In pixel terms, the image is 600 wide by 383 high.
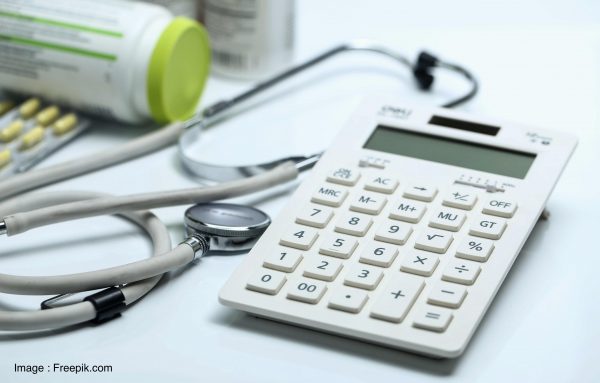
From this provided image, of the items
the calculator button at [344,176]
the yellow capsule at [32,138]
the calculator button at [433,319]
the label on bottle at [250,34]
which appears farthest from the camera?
the label on bottle at [250,34]

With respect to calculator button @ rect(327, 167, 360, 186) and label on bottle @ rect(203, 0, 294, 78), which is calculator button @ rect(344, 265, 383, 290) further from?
label on bottle @ rect(203, 0, 294, 78)

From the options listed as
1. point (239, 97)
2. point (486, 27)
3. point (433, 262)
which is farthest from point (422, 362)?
point (486, 27)

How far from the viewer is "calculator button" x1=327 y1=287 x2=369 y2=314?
20.4 inches

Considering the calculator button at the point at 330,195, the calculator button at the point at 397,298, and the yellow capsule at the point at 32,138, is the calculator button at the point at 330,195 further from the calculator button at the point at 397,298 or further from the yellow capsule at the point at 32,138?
the yellow capsule at the point at 32,138

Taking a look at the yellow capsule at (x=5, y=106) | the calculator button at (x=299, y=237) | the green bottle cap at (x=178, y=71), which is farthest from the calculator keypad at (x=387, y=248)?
the yellow capsule at (x=5, y=106)

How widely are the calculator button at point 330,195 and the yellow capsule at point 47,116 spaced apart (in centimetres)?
26

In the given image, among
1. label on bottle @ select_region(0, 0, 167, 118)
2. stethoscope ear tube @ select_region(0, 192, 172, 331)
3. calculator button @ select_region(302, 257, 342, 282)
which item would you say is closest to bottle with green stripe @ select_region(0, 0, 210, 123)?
label on bottle @ select_region(0, 0, 167, 118)

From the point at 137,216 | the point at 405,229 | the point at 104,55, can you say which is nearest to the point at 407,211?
the point at 405,229

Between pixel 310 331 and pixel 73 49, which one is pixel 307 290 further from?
pixel 73 49

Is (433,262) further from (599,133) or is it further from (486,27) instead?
(486,27)

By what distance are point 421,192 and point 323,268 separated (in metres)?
0.09

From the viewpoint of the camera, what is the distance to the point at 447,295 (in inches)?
20.5

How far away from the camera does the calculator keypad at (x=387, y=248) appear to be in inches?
20.5

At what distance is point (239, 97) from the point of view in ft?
2.56
